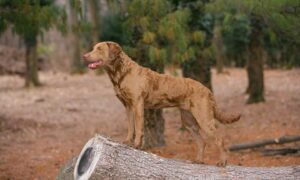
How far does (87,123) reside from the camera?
14.3m

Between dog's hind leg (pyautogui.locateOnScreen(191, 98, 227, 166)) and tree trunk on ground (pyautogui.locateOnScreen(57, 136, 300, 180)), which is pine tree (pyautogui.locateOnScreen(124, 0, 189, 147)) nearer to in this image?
dog's hind leg (pyautogui.locateOnScreen(191, 98, 227, 166))

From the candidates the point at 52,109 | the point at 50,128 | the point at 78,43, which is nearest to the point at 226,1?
the point at 50,128

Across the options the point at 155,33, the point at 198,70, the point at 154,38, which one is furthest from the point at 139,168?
the point at 198,70

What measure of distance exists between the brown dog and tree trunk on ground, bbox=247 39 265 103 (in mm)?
9612

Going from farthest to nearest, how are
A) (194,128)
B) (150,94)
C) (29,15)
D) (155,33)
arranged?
(29,15) → (155,33) → (194,128) → (150,94)

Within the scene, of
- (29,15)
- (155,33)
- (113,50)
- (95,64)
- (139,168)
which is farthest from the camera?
(29,15)

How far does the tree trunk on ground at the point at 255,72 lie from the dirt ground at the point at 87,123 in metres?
0.29

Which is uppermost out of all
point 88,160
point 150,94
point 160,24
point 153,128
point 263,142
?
point 160,24

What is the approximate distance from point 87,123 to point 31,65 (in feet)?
27.8

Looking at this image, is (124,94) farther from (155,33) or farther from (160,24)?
(155,33)

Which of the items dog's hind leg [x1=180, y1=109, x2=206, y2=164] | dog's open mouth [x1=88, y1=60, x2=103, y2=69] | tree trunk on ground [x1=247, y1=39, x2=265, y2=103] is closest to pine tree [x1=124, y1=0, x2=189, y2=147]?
dog's hind leg [x1=180, y1=109, x2=206, y2=164]

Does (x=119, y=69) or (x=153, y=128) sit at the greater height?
(x=119, y=69)

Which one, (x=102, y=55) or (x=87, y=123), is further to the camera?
(x=87, y=123)

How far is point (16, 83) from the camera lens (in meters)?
23.6
